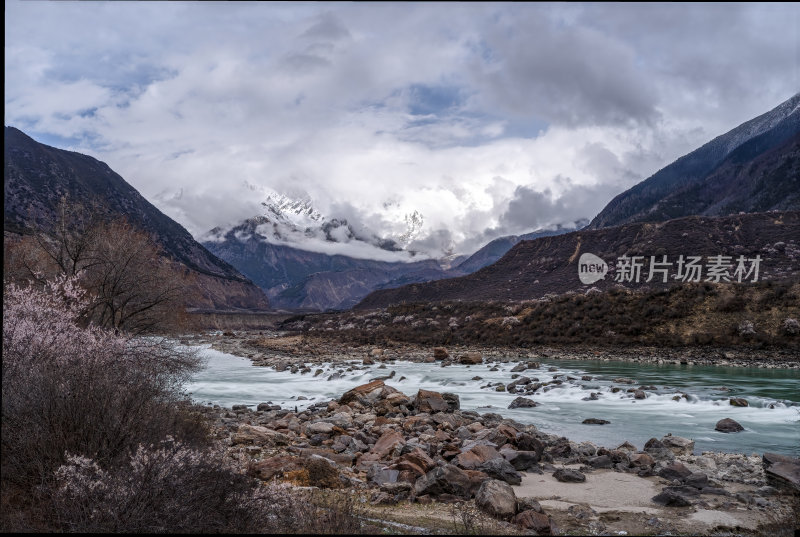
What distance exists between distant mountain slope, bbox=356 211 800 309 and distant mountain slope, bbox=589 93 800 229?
1171 inches

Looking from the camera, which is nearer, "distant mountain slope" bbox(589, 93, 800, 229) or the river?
the river

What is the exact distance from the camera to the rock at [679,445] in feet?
42.1

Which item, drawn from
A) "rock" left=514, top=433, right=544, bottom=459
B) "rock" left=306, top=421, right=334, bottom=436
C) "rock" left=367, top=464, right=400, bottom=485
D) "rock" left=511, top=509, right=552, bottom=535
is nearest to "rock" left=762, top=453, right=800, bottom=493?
"rock" left=514, top=433, right=544, bottom=459

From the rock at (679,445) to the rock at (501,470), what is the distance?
5155 millimetres

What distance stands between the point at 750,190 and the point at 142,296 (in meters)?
140

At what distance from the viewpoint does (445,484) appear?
28.4 feet

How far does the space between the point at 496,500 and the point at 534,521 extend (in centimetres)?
68

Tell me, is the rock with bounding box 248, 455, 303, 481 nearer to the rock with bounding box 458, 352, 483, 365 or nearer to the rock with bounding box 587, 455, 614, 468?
the rock with bounding box 587, 455, 614, 468

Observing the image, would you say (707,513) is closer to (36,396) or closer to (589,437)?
(589,437)

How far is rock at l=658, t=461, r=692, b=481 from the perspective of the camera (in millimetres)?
10281

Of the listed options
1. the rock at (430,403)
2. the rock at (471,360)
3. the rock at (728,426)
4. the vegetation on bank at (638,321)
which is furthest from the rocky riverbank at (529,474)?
the vegetation on bank at (638,321)

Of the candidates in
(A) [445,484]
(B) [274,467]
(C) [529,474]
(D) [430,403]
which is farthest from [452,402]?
(B) [274,467]

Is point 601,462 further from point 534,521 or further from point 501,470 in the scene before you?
point 534,521

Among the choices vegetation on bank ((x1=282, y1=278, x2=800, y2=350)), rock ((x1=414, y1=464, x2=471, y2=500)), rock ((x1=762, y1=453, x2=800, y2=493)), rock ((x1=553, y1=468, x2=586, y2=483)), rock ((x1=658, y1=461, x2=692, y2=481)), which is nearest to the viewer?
rock ((x1=414, y1=464, x2=471, y2=500))
